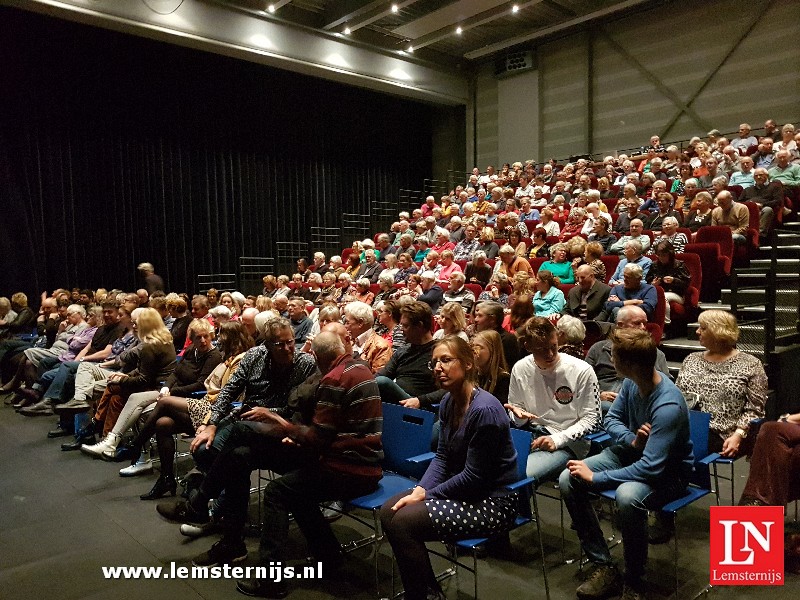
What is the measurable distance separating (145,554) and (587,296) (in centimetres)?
370

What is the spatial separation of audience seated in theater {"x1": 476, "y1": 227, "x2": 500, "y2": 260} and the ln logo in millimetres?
4784

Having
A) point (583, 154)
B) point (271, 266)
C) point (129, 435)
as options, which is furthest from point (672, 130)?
point (129, 435)

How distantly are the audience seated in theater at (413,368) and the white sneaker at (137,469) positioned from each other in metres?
1.78

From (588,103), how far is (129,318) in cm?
960

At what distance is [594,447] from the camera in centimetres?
271

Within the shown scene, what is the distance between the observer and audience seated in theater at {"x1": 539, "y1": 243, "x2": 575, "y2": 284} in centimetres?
554

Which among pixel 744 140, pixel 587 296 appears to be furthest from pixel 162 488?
pixel 744 140

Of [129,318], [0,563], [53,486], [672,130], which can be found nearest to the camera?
[0,563]

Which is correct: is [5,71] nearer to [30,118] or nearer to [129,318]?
[30,118]

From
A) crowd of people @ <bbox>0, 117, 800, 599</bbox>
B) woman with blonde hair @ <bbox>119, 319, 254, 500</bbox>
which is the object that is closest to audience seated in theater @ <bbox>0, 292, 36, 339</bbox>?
crowd of people @ <bbox>0, 117, 800, 599</bbox>

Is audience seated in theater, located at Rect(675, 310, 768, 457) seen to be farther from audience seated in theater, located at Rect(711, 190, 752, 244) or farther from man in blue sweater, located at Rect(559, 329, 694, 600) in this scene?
audience seated in theater, located at Rect(711, 190, 752, 244)

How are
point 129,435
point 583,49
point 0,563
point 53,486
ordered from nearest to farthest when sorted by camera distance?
point 0,563 < point 53,486 < point 129,435 < point 583,49

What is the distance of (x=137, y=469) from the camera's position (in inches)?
149

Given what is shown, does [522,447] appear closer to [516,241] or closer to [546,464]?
[546,464]
